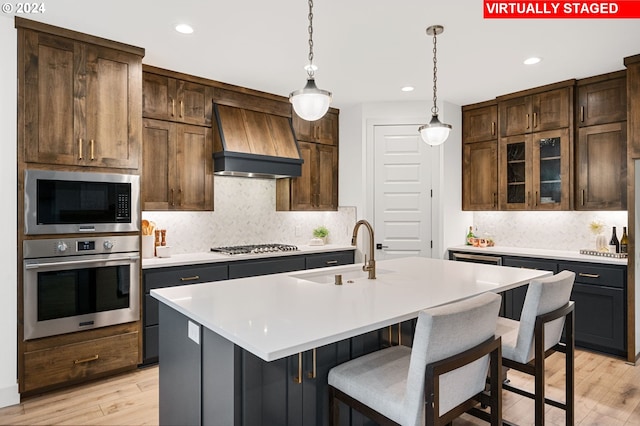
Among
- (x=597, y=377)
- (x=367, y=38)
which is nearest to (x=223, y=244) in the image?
(x=367, y=38)

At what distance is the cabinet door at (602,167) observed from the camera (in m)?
3.78

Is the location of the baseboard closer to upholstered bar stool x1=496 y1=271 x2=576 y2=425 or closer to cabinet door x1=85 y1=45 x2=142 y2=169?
cabinet door x1=85 y1=45 x2=142 y2=169

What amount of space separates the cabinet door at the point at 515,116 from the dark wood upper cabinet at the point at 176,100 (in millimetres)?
3293

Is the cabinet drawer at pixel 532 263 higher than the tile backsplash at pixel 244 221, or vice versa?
the tile backsplash at pixel 244 221

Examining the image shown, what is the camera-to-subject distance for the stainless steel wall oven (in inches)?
108

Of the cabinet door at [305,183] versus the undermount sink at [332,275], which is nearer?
the undermount sink at [332,275]

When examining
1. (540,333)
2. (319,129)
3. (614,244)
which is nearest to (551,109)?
(614,244)

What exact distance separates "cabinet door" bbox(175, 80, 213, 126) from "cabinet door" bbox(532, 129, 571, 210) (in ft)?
11.5

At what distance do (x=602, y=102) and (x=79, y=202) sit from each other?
187 inches

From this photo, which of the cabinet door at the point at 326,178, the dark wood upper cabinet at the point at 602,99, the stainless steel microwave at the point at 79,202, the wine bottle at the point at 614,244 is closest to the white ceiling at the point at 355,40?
the dark wood upper cabinet at the point at 602,99

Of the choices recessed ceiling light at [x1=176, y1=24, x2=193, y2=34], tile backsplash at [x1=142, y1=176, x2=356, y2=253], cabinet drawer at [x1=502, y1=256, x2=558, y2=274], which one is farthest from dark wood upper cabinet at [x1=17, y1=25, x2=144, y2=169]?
cabinet drawer at [x1=502, y1=256, x2=558, y2=274]

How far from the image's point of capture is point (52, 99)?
9.37 feet

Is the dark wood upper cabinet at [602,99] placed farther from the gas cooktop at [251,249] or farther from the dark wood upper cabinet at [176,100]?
the dark wood upper cabinet at [176,100]

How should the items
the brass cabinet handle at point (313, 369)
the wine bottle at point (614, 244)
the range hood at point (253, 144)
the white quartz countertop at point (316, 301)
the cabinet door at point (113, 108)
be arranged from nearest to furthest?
the white quartz countertop at point (316, 301) < the brass cabinet handle at point (313, 369) < the cabinet door at point (113, 108) < the wine bottle at point (614, 244) < the range hood at point (253, 144)
